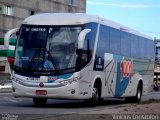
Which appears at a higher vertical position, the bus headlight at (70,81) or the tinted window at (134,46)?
the tinted window at (134,46)

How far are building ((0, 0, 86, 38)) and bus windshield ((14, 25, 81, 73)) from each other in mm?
42088

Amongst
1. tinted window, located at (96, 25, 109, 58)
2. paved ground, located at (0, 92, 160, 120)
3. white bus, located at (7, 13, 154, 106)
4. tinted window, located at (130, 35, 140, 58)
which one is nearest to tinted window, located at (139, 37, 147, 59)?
tinted window, located at (130, 35, 140, 58)

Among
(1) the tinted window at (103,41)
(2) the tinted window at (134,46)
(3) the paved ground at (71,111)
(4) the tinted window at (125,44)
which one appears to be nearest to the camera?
(3) the paved ground at (71,111)

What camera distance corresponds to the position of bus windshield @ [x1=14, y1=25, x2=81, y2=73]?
18922 millimetres

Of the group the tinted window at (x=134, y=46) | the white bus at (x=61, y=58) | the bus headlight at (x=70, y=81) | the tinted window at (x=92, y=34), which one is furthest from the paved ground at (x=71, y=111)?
the tinted window at (x=134, y=46)

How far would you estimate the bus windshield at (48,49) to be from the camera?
1892 centimetres

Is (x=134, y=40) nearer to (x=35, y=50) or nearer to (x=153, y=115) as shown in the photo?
(x=35, y=50)

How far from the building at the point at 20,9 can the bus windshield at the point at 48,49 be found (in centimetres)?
4209

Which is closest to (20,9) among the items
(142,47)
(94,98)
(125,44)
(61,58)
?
(142,47)

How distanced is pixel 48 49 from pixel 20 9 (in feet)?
158

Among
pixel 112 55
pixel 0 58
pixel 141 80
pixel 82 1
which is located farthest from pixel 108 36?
pixel 82 1

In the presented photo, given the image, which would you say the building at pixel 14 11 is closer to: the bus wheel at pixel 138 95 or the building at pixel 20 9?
the building at pixel 20 9

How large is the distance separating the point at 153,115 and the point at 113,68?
7099 mm

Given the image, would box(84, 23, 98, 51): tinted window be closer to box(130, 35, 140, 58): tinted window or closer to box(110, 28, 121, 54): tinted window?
box(110, 28, 121, 54): tinted window
